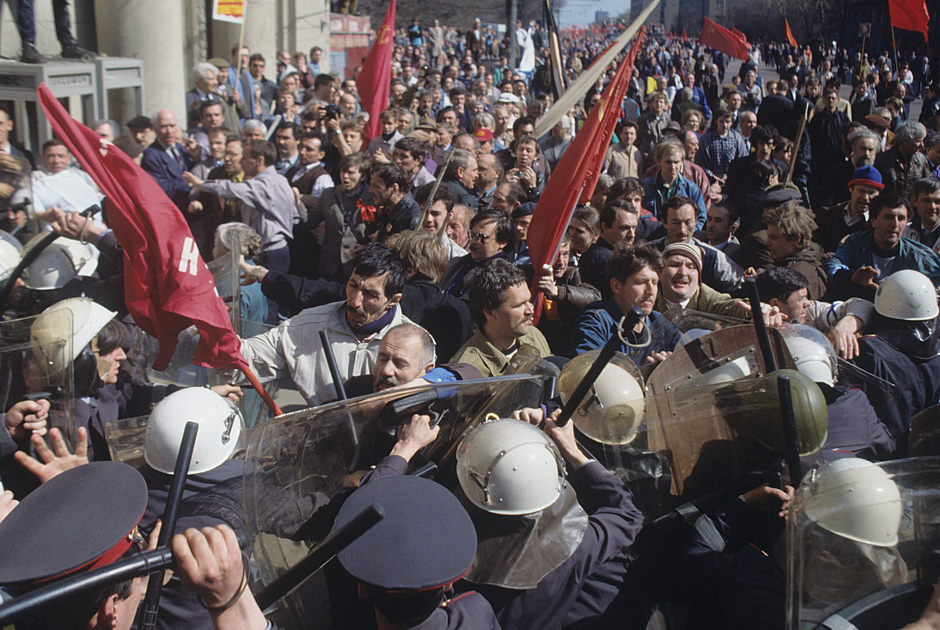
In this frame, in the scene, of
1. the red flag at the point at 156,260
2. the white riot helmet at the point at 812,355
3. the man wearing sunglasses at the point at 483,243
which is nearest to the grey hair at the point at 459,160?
the man wearing sunglasses at the point at 483,243

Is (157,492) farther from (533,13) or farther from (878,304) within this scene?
(533,13)

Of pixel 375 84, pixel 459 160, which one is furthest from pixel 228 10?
pixel 459 160

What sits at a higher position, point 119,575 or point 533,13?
point 533,13

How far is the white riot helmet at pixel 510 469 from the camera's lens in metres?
1.89

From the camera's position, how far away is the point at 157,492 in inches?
90.7

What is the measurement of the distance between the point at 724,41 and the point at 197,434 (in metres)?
12.0

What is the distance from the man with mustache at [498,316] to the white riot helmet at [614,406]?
0.76 m

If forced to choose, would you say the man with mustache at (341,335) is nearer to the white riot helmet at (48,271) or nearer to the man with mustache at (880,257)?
the white riot helmet at (48,271)

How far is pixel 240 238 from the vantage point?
171 inches

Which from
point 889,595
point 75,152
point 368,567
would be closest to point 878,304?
point 889,595

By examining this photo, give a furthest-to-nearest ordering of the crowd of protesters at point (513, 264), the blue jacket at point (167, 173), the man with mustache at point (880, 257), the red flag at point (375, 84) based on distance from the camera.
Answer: the red flag at point (375, 84) < the blue jacket at point (167, 173) < the man with mustache at point (880, 257) < the crowd of protesters at point (513, 264)

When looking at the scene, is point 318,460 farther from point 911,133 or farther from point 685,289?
point 911,133

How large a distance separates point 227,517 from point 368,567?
0.73 m

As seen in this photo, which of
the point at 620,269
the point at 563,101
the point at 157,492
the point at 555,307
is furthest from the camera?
the point at 563,101
